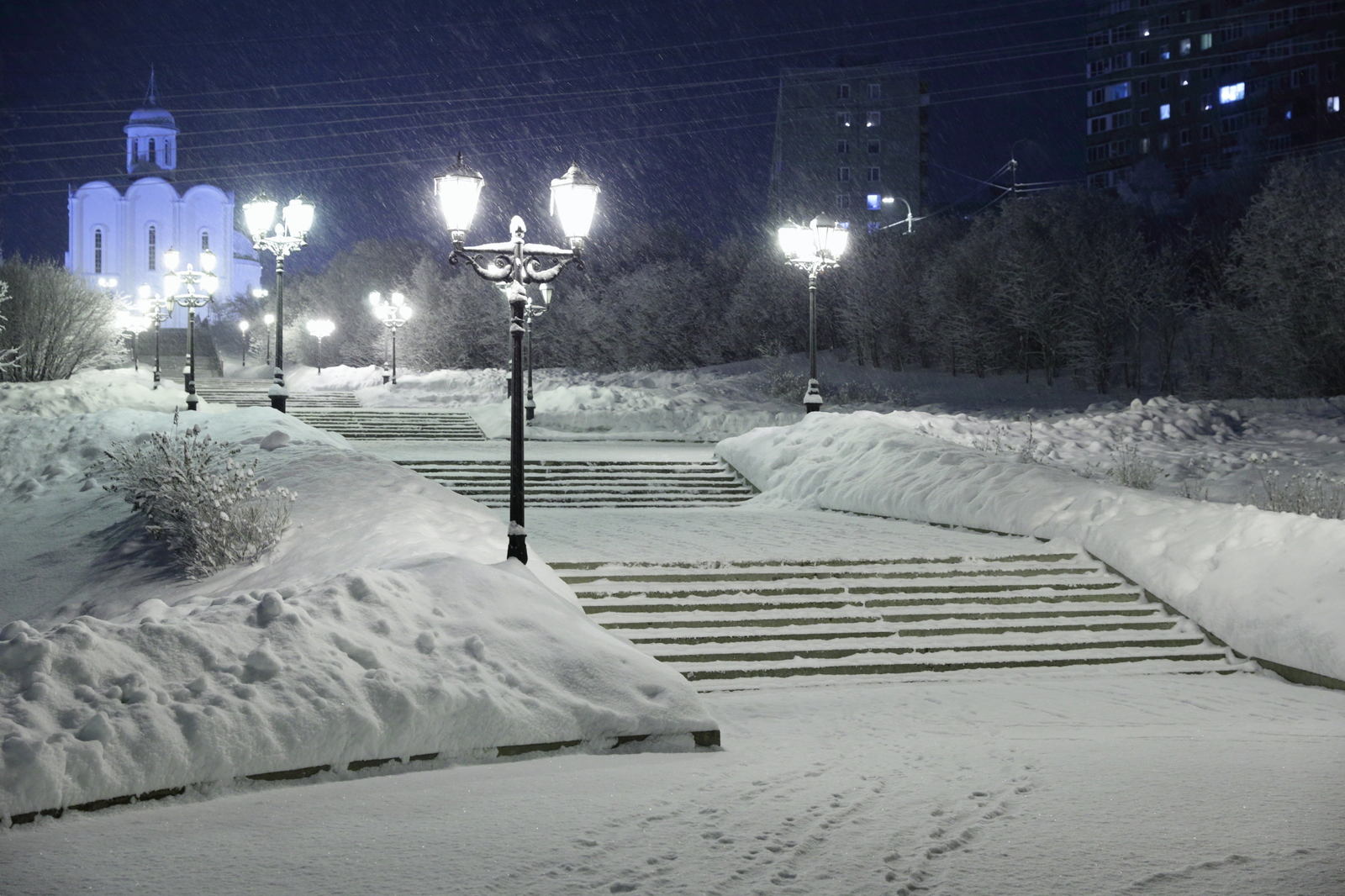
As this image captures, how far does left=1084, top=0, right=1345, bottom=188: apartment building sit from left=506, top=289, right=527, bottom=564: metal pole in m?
60.5

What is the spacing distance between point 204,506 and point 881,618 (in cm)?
761

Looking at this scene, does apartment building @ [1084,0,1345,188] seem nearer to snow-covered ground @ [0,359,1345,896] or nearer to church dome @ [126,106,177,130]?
snow-covered ground @ [0,359,1345,896]

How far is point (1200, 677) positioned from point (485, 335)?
57.9m

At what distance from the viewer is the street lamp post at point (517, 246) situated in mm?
9609

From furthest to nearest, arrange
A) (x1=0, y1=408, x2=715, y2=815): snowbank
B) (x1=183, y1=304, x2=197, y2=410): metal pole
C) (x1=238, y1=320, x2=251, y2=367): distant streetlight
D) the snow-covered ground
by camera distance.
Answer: (x1=238, y1=320, x2=251, y2=367): distant streetlight < (x1=183, y1=304, x2=197, y2=410): metal pole < (x1=0, y1=408, x2=715, y2=815): snowbank < the snow-covered ground

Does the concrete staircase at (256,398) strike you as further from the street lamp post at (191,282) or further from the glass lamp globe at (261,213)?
the glass lamp globe at (261,213)

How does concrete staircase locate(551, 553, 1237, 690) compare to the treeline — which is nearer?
concrete staircase locate(551, 553, 1237, 690)

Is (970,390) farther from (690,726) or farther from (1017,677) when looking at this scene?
(690,726)

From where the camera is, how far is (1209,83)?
7556cm

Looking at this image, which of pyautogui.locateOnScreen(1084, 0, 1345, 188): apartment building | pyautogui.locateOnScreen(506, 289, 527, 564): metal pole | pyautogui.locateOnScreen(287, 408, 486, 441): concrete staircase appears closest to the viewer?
pyautogui.locateOnScreen(506, 289, 527, 564): metal pole

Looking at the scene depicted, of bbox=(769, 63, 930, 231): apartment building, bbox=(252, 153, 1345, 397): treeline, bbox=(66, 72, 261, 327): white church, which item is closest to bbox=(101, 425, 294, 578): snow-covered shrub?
bbox=(252, 153, 1345, 397): treeline

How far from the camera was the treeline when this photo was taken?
3262cm

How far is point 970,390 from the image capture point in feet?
135

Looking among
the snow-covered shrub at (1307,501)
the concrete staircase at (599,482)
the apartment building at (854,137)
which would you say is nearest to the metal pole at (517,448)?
the concrete staircase at (599,482)
